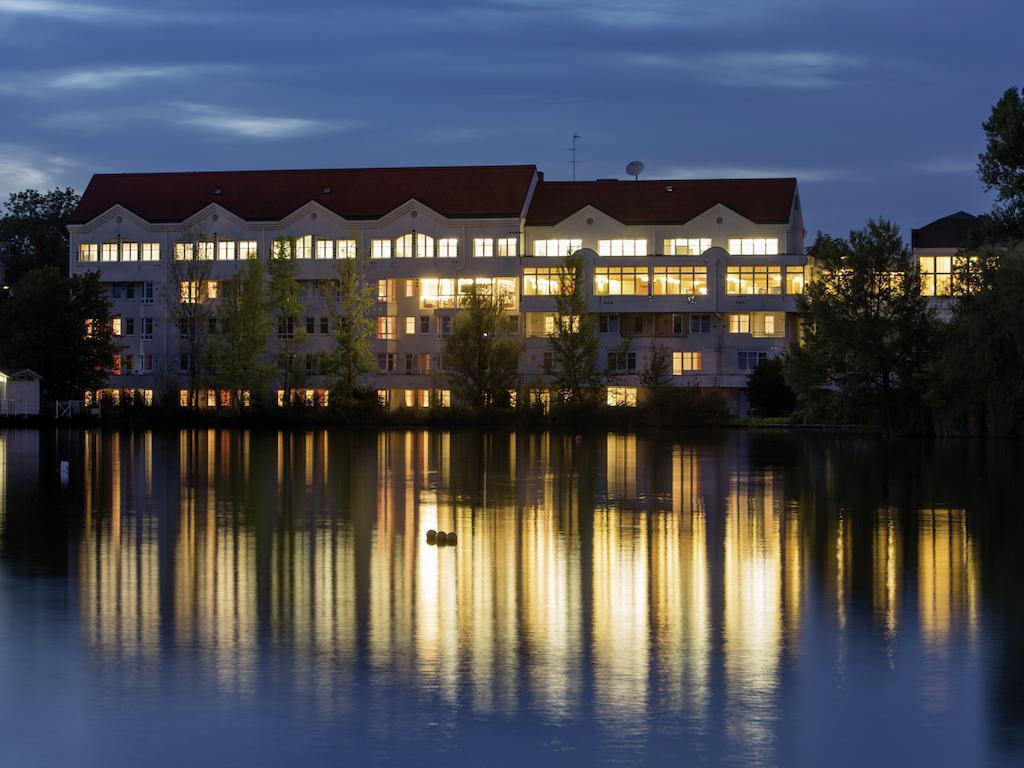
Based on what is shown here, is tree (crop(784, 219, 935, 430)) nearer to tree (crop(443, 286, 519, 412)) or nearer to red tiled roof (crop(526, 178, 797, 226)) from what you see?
tree (crop(443, 286, 519, 412))

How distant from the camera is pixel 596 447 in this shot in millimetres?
61188

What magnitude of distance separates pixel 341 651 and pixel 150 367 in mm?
95419

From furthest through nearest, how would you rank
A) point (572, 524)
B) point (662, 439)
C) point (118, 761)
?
point (662, 439) < point (572, 524) < point (118, 761)

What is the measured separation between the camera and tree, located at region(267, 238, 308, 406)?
95125 mm

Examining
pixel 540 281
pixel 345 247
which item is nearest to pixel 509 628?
pixel 540 281

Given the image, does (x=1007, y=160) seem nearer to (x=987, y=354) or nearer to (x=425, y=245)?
(x=987, y=354)

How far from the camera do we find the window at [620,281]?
101 m

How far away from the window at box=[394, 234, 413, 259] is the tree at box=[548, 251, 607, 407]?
563 inches

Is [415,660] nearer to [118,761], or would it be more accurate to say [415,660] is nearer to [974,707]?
[118,761]

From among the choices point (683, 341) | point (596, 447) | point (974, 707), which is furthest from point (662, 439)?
point (974, 707)

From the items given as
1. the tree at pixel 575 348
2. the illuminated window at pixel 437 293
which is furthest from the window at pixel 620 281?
the illuminated window at pixel 437 293

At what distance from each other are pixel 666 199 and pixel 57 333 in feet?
138

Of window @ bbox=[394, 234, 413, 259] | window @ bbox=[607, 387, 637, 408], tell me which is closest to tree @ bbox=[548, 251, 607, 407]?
window @ bbox=[607, 387, 637, 408]

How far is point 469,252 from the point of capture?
103 meters
